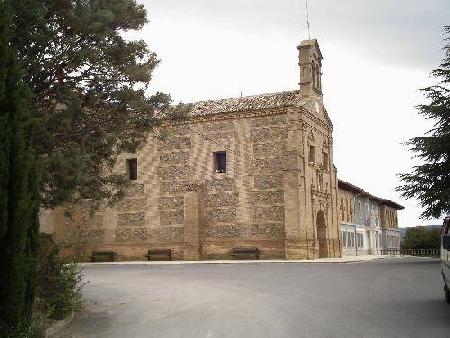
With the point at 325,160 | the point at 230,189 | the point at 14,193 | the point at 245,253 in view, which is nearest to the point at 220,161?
the point at 230,189

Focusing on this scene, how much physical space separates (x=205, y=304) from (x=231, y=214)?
865 inches

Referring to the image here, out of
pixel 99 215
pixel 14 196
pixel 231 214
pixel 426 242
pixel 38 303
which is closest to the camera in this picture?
pixel 14 196

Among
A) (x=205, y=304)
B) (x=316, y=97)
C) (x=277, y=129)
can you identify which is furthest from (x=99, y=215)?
(x=205, y=304)

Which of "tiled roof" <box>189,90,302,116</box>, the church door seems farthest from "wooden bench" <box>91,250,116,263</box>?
the church door

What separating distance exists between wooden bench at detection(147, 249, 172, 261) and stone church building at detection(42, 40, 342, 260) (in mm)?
278

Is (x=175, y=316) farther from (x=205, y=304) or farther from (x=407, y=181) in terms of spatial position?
(x=407, y=181)

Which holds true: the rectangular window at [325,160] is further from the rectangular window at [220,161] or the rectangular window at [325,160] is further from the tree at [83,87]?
the tree at [83,87]

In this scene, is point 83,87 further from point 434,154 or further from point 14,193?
point 434,154

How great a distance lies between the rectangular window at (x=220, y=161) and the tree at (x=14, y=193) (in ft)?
90.6

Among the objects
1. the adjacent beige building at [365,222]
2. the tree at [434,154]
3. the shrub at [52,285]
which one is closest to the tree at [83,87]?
the shrub at [52,285]

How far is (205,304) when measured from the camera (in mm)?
11602

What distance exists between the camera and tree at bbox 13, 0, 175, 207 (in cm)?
909

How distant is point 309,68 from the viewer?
3631cm

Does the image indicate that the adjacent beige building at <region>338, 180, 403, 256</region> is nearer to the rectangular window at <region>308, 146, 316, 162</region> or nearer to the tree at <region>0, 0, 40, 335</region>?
the rectangular window at <region>308, 146, 316, 162</region>
